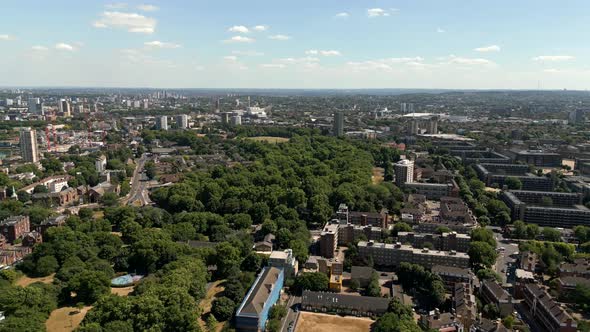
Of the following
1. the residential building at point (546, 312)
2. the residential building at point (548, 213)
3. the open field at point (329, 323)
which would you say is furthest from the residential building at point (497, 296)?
the residential building at point (548, 213)

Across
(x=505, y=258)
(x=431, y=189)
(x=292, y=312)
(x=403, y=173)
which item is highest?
(x=403, y=173)

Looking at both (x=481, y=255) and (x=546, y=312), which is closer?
(x=546, y=312)

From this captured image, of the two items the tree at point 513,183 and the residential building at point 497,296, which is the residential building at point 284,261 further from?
the tree at point 513,183

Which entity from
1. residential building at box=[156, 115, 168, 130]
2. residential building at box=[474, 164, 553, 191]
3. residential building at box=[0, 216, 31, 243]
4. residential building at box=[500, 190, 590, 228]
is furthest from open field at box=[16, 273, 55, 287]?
residential building at box=[156, 115, 168, 130]

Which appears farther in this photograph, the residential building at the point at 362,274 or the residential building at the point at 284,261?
the residential building at the point at 284,261

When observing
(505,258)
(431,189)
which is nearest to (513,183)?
(431,189)

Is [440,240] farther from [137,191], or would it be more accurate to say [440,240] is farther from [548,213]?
[137,191]

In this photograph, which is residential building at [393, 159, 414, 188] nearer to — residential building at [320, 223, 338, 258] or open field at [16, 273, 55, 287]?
residential building at [320, 223, 338, 258]
